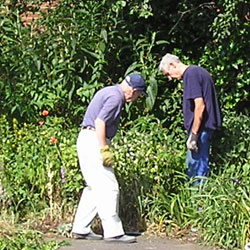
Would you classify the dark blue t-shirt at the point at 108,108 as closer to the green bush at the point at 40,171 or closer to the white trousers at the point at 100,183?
the white trousers at the point at 100,183

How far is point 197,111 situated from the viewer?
7.14m

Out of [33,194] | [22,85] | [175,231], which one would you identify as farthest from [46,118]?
[175,231]

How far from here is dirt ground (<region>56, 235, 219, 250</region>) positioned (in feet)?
21.8

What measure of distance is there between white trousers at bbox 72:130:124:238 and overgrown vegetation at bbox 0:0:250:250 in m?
0.50

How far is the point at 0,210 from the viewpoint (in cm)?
731

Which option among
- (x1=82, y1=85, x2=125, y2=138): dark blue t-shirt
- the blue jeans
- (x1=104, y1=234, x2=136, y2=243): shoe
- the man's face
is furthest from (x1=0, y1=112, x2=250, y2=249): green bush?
the man's face

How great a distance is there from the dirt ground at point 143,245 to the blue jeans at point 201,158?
80 cm

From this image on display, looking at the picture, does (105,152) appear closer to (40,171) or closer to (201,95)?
(40,171)

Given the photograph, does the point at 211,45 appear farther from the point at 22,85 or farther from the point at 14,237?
the point at 14,237

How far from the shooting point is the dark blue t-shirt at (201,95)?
717 cm

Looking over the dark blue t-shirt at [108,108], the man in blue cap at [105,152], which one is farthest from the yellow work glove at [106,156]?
the dark blue t-shirt at [108,108]

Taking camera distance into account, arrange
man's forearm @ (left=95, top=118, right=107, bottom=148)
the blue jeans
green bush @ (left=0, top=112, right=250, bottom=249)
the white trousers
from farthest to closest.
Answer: the blue jeans, green bush @ (left=0, top=112, right=250, bottom=249), the white trousers, man's forearm @ (left=95, top=118, right=107, bottom=148)

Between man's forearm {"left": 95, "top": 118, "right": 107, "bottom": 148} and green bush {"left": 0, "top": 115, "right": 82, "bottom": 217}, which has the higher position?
man's forearm {"left": 95, "top": 118, "right": 107, "bottom": 148}

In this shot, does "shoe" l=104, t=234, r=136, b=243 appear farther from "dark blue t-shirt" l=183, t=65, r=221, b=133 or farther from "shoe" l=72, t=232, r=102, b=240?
"dark blue t-shirt" l=183, t=65, r=221, b=133
